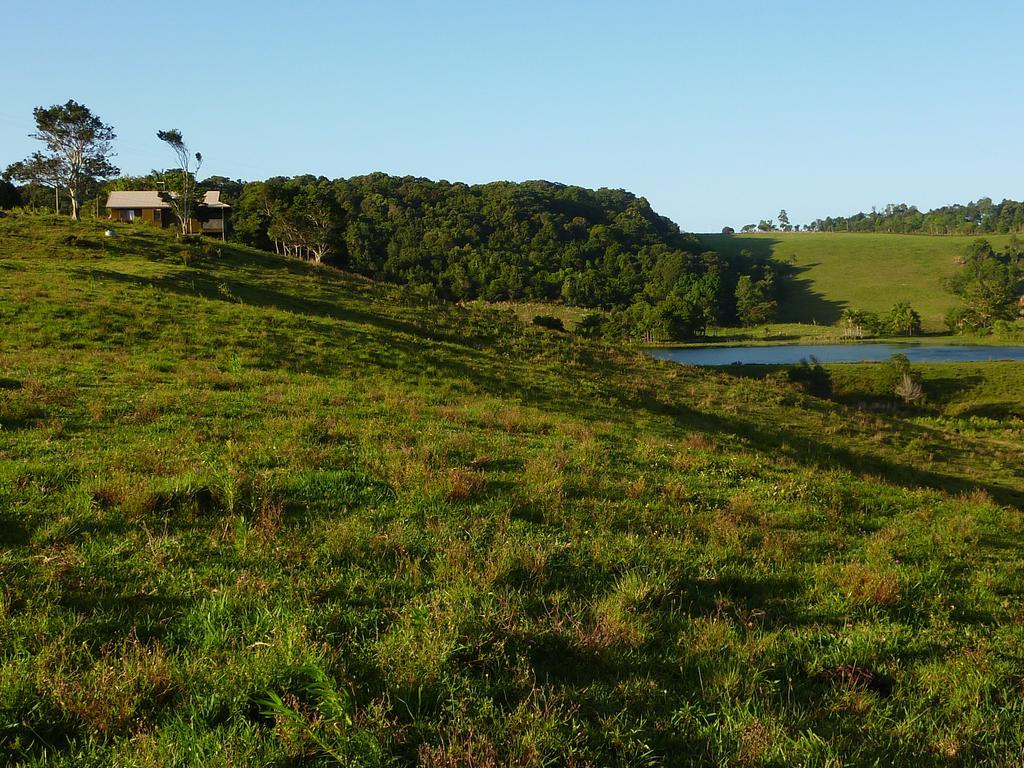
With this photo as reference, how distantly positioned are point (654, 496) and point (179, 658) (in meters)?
7.14

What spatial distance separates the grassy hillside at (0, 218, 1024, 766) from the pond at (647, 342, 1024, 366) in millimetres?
100616

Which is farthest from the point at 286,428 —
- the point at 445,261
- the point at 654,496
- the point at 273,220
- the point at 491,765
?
the point at 445,261

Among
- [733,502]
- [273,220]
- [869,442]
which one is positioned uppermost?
[273,220]

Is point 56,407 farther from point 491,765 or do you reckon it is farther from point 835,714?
point 835,714

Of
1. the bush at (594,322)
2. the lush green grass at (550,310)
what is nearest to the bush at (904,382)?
the lush green grass at (550,310)

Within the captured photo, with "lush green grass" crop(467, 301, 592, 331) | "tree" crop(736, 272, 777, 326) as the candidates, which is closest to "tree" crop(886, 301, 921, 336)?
"tree" crop(736, 272, 777, 326)

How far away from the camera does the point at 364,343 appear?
27453mm

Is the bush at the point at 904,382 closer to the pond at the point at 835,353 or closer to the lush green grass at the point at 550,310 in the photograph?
the pond at the point at 835,353

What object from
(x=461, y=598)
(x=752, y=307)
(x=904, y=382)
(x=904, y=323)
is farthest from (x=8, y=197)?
(x=904, y=323)

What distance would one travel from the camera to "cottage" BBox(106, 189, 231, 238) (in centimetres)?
8738

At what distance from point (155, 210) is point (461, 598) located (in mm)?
100113

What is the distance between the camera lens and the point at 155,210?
8850 centimetres

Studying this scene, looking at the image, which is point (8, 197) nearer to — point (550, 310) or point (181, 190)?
point (181, 190)

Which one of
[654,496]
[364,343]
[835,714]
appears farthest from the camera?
[364,343]
